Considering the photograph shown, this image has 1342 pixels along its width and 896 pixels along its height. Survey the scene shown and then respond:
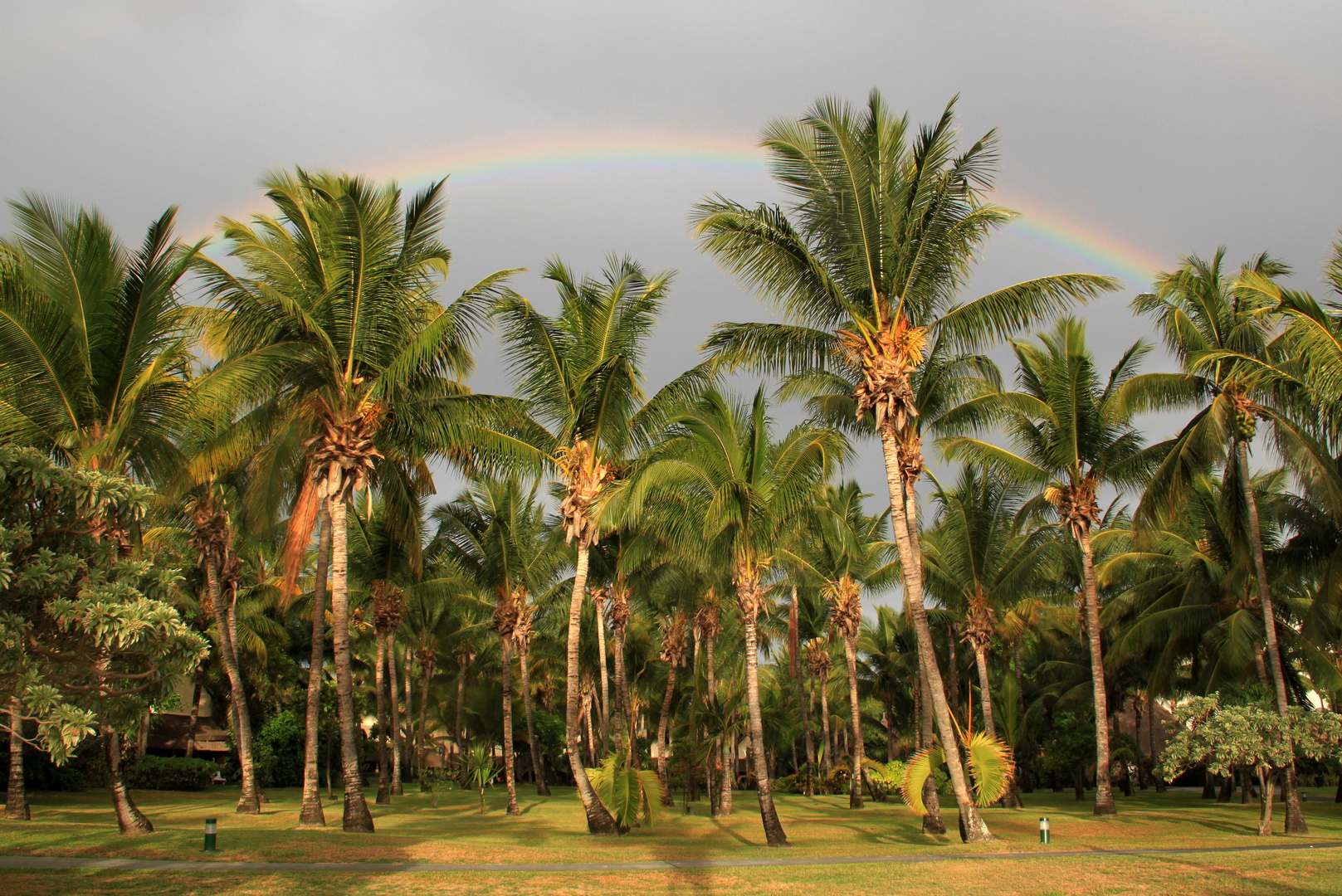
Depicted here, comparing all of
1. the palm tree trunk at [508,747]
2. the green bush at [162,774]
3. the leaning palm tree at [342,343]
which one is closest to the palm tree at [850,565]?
the palm tree trunk at [508,747]

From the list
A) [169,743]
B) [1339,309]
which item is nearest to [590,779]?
[1339,309]

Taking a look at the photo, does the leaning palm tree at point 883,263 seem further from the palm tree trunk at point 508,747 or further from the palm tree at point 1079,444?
the palm tree trunk at point 508,747

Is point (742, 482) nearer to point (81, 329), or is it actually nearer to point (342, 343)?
point (342, 343)

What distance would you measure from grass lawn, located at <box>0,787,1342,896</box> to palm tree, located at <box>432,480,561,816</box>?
21.6 feet

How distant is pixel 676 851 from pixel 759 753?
307cm

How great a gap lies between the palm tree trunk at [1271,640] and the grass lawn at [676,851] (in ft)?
2.07

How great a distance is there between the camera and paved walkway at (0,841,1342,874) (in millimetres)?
11695

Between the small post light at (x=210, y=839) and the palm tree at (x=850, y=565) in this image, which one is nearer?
the small post light at (x=210, y=839)

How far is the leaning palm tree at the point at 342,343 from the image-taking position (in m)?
17.6

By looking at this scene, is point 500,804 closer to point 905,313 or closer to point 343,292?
point 343,292

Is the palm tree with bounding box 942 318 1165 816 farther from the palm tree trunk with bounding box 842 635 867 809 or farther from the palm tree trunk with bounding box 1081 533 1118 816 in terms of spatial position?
the palm tree trunk with bounding box 842 635 867 809

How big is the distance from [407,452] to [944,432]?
39.4ft

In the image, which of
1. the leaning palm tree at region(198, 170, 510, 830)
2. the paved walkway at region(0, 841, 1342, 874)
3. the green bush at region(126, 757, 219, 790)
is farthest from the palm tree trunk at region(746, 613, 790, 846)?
the green bush at region(126, 757, 219, 790)

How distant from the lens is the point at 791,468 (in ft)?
61.9
